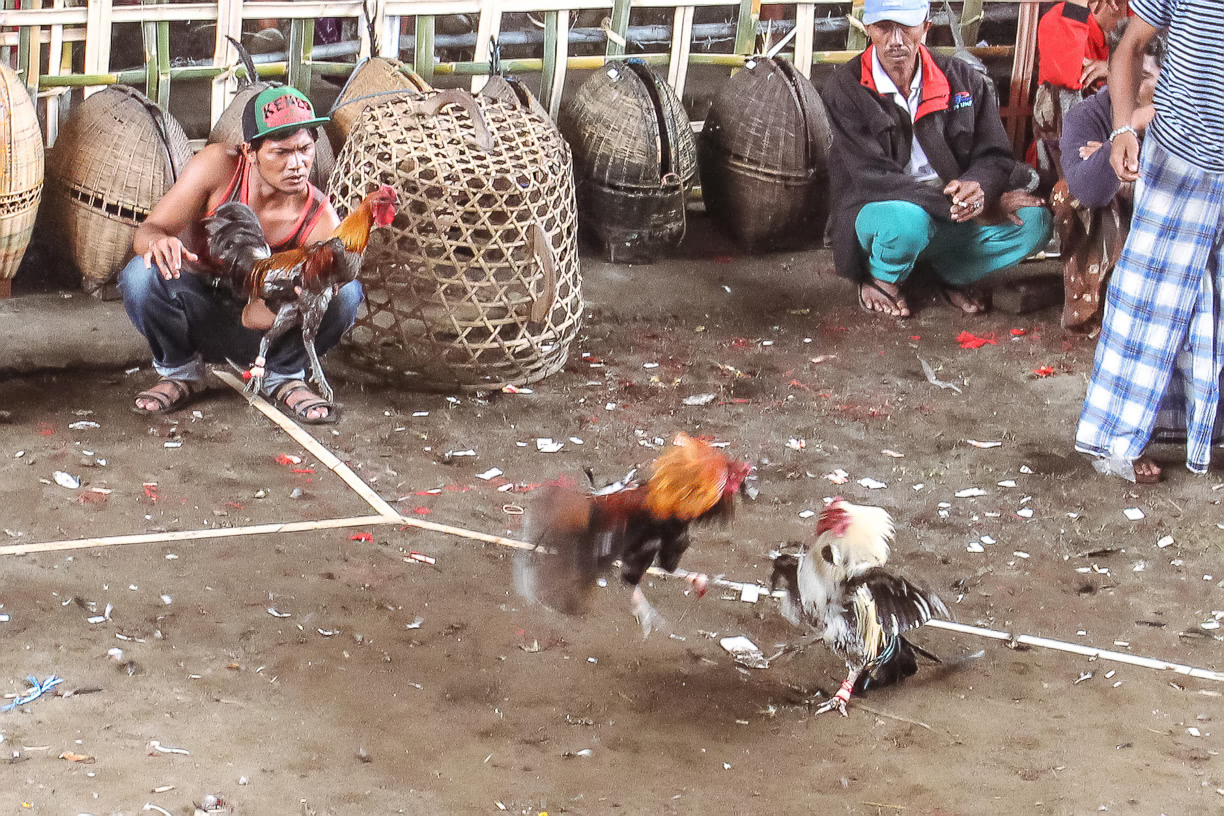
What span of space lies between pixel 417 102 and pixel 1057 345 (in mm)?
2561

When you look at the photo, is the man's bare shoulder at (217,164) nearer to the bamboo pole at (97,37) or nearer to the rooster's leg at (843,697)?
the bamboo pole at (97,37)

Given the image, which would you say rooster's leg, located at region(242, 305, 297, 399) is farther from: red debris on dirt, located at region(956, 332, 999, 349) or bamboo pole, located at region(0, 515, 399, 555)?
red debris on dirt, located at region(956, 332, 999, 349)

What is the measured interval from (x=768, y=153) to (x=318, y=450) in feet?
9.02

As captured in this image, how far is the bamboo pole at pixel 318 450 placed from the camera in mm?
3977

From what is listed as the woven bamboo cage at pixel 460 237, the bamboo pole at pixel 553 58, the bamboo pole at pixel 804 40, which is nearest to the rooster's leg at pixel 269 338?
the woven bamboo cage at pixel 460 237

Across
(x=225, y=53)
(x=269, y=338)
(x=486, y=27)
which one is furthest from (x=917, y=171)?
(x=225, y=53)

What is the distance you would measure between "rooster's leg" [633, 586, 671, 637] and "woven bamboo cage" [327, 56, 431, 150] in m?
2.96

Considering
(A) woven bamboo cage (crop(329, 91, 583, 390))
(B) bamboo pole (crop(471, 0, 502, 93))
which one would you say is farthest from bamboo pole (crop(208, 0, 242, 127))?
(A) woven bamboo cage (crop(329, 91, 583, 390))

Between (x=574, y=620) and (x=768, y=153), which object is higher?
(x=768, y=153)

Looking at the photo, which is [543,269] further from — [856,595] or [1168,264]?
[856,595]

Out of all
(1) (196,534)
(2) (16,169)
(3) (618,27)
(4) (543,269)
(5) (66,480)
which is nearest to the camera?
(1) (196,534)

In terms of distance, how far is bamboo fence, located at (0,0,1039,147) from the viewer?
5.52 meters

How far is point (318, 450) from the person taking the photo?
430cm

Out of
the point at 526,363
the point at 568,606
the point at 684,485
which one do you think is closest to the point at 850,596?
the point at 684,485
